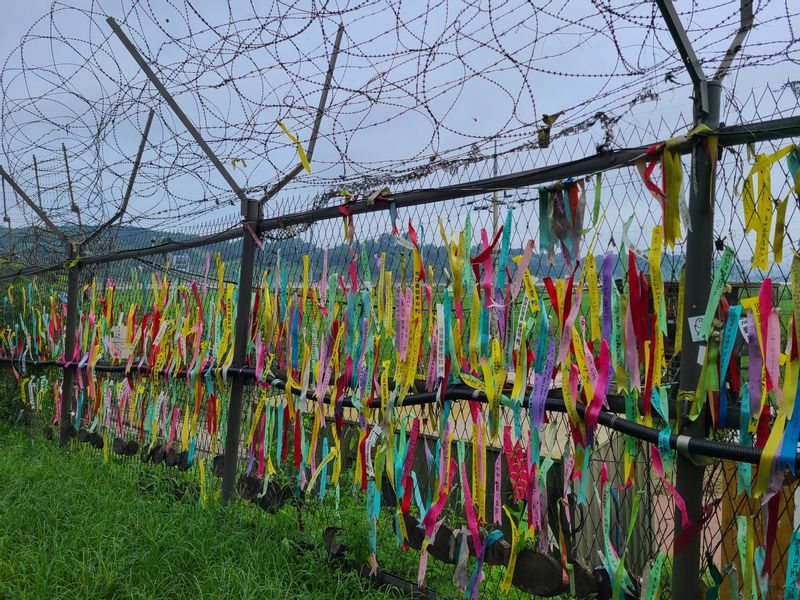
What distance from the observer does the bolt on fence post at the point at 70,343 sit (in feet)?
17.8

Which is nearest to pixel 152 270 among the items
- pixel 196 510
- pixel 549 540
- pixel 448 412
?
pixel 196 510

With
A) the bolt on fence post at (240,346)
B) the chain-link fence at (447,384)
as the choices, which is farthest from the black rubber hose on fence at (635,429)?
the bolt on fence post at (240,346)

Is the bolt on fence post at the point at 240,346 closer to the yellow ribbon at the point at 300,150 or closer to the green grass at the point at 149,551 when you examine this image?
the green grass at the point at 149,551

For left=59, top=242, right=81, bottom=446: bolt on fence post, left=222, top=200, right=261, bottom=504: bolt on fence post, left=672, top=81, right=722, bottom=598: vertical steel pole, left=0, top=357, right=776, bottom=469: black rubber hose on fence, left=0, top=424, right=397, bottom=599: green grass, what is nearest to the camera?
left=0, top=357, right=776, bottom=469: black rubber hose on fence

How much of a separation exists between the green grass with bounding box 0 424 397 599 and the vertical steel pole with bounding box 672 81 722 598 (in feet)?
4.10

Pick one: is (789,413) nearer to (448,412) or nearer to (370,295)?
(448,412)

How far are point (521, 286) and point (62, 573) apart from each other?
2396mm

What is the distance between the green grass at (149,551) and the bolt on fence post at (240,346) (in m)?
0.19

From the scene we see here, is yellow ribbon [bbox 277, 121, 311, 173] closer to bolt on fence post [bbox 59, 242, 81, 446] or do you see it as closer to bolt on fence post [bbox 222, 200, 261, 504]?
bolt on fence post [bbox 222, 200, 261, 504]

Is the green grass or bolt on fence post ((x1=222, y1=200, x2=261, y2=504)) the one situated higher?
bolt on fence post ((x1=222, y1=200, x2=261, y2=504))

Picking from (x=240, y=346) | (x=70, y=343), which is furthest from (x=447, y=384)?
(x=70, y=343)

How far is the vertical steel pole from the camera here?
6.23ft

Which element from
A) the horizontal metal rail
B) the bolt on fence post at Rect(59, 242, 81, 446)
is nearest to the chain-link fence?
the horizontal metal rail

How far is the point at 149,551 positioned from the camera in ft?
10.3
